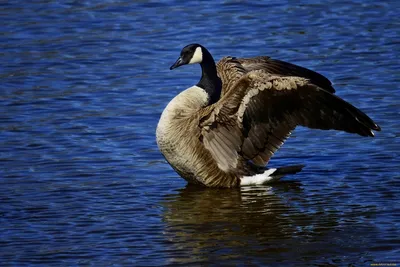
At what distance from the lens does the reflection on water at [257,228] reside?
7980 mm

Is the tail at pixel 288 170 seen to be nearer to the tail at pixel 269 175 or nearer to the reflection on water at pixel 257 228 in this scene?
the tail at pixel 269 175

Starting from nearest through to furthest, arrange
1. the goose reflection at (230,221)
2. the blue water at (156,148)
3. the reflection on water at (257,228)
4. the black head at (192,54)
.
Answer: the reflection on water at (257,228) → the goose reflection at (230,221) → the blue water at (156,148) → the black head at (192,54)

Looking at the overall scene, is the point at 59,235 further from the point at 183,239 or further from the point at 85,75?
the point at 85,75

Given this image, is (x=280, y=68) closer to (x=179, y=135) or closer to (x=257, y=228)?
(x=179, y=135)

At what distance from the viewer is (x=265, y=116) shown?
32.7ft

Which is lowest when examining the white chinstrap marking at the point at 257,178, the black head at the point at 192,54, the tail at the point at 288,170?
the white chinstrap marking at the point at 257,178

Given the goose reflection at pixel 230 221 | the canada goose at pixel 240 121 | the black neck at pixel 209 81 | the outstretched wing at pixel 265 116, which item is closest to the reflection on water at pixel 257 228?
the goose reflection at pixel 230 221

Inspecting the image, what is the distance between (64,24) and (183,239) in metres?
9.69

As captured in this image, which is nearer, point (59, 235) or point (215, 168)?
point (59, 235)

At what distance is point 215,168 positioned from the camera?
33.9ft

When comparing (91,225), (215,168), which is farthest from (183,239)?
(215,168)

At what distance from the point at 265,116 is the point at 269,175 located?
2.40 ft

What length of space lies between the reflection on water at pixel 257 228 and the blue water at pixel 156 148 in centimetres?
2

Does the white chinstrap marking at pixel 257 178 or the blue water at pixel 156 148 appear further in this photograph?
the white chinstrap marking at pixel 257 178
